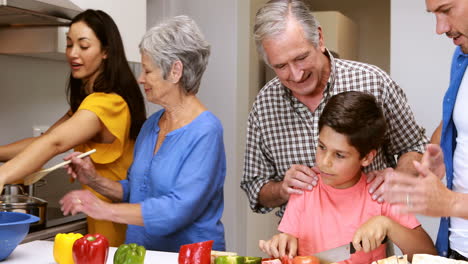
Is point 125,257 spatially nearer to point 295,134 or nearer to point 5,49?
point 295,134

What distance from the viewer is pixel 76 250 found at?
Answer: 1.40 m

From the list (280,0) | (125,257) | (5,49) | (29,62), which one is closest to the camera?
(125,257)

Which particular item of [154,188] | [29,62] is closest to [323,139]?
[154,188]

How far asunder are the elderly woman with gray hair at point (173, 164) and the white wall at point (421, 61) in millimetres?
1208

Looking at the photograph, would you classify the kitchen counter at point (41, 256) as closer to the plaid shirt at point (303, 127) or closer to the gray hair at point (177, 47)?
the plaid shirt at point (303, 127)

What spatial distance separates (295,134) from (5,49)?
1.25m

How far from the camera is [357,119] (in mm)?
1558

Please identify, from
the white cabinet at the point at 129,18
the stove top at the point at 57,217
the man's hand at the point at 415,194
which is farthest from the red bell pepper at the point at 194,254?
the white cabinet at the point at 129,18

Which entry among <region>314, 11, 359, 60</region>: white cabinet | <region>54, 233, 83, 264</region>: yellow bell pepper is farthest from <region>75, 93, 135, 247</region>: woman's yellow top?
<region>314, 11, 359, 60</region>: white cabinet

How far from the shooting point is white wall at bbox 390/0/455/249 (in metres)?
2.71

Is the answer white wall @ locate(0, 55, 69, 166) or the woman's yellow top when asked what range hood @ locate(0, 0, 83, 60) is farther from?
the woman's yellow top

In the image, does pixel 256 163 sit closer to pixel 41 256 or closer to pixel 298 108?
pixel 298 108

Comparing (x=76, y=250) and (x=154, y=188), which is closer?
(x=76, y=250)

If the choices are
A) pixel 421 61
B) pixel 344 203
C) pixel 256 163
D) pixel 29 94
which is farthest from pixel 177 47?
pixel 421 61
